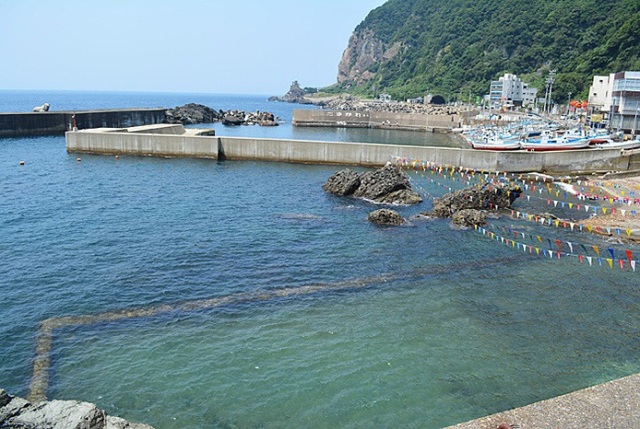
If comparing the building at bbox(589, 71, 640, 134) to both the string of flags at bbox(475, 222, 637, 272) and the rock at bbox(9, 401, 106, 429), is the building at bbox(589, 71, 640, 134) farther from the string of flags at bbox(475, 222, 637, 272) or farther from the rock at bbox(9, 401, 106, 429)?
the rock at bbox(9, 401, 106, 429)

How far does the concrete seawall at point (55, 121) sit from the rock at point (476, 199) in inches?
2238

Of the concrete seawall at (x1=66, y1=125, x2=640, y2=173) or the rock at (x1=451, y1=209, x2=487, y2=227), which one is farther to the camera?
the concrete seawall at (x1=66, y1=125, x2=640, y2=173)

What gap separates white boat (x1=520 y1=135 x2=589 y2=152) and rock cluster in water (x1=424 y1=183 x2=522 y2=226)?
24605 millimetres

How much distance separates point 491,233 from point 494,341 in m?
12.1

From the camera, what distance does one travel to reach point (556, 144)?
54.8 meters

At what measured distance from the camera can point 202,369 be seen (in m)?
14.1

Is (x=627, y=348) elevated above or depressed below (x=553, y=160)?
below

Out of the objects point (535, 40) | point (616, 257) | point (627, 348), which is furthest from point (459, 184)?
point (535, 40)

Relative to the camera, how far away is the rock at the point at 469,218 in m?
28.4

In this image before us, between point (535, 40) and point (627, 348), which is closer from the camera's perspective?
point (627, 348)

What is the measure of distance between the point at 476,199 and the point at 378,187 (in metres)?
6.56

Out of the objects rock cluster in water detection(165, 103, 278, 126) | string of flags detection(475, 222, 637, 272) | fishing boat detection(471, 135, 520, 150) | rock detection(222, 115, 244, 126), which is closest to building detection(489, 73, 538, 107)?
rock cluster in water detection(165, 103, 278, 126)

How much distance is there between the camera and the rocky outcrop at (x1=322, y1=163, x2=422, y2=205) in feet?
113

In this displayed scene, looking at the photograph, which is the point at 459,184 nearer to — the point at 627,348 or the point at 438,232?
the point at 438,232
